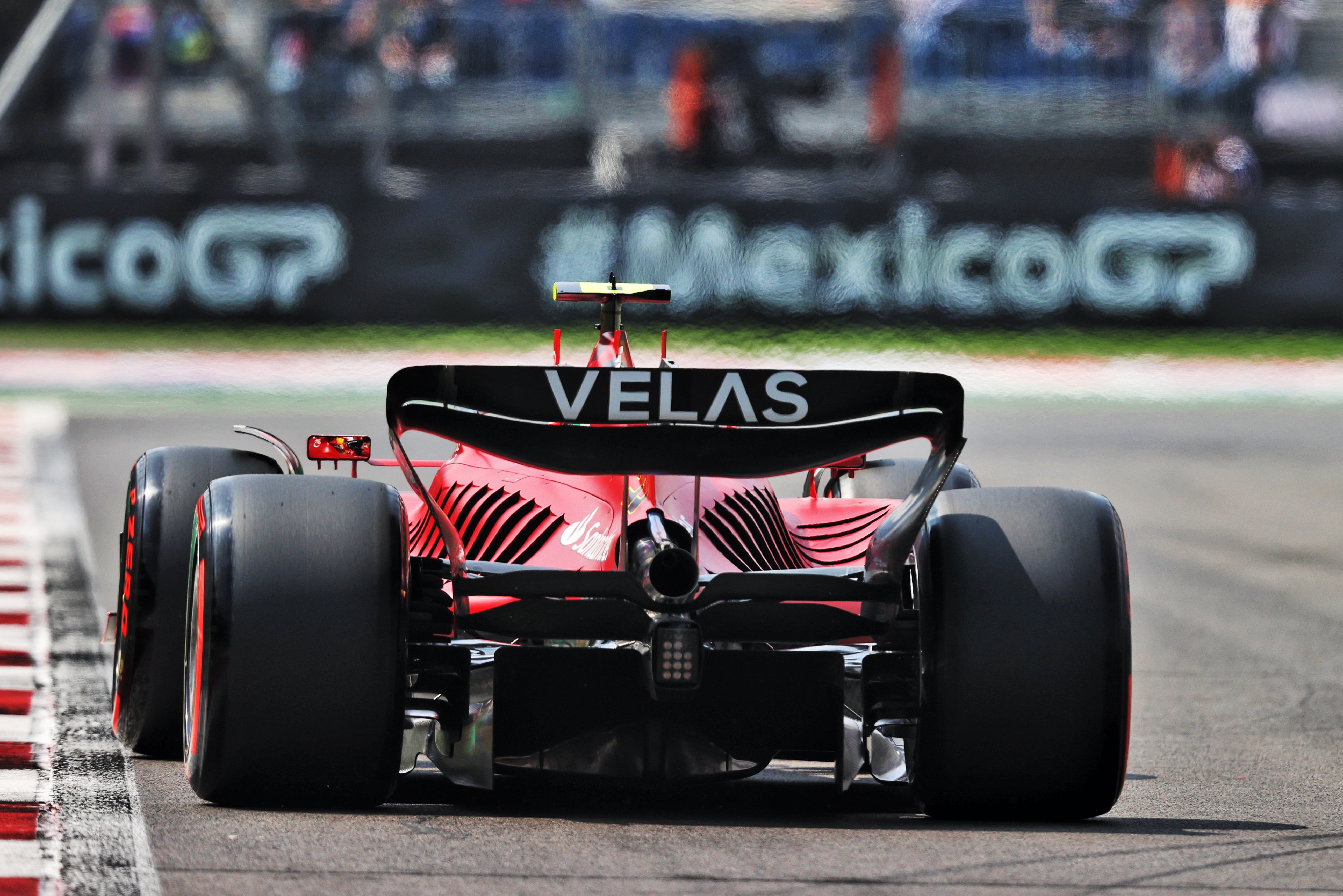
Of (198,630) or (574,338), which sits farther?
(574,338)

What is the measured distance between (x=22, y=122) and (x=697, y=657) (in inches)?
758

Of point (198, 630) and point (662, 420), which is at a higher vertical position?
point (662, 420)

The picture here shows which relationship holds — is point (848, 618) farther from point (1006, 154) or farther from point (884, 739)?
point (1006, 154)

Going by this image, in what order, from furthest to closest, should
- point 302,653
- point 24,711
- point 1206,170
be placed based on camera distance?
point 1206,170 < point 24,711 < point 302,653

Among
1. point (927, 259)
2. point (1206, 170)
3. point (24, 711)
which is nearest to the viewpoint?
point (24, 711)

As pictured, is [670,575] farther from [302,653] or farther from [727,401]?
[302,653]

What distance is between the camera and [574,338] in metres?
20.8

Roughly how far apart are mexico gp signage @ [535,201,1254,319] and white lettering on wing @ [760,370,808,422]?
1659 centimetres

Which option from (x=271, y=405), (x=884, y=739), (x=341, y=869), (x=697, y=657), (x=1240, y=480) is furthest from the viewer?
(x=271, y=405)

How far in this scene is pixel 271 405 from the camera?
63.4ft

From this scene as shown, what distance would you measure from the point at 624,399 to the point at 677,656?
1.90 feet

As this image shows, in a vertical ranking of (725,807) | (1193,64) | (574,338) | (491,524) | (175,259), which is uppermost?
(1193,64)

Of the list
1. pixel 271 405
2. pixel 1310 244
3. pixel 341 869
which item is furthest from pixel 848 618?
pixel 1310 244

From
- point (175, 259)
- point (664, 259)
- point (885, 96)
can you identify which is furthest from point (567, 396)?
point (885, 96)
